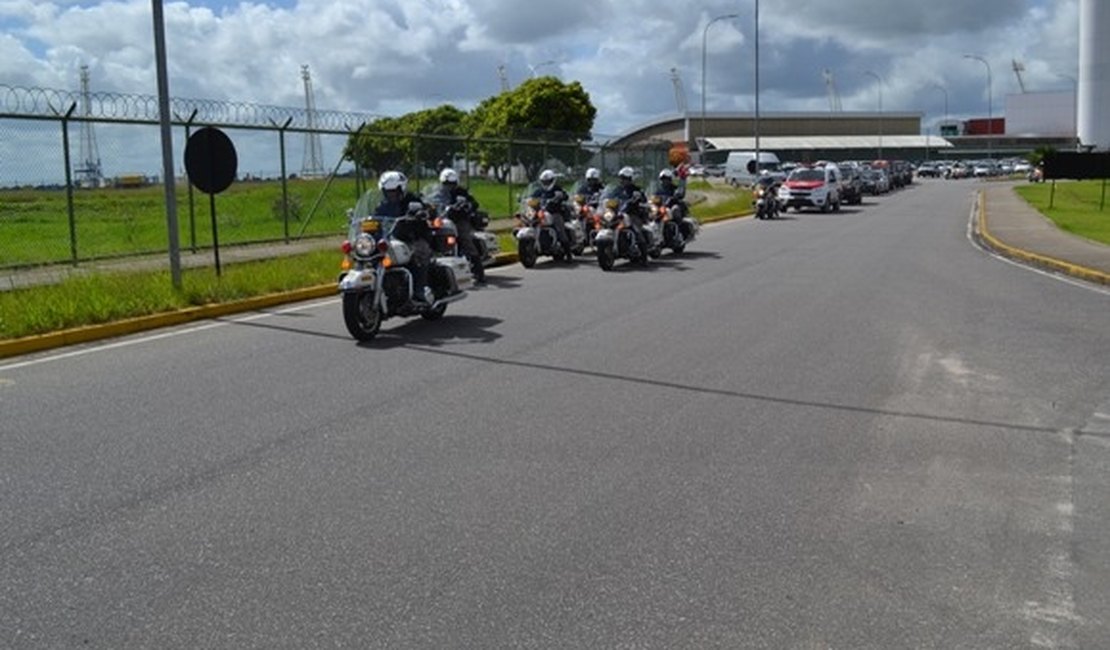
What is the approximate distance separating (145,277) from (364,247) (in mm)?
4908

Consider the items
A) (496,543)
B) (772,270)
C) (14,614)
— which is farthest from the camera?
(772,270)

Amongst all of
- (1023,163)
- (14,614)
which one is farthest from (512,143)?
(1023,163)

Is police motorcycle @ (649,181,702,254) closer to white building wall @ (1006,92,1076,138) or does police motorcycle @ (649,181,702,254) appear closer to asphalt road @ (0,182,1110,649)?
asphalt road @ (0,182,1110,649)

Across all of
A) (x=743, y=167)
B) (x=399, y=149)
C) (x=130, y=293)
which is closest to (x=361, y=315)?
(x=130, y=293)

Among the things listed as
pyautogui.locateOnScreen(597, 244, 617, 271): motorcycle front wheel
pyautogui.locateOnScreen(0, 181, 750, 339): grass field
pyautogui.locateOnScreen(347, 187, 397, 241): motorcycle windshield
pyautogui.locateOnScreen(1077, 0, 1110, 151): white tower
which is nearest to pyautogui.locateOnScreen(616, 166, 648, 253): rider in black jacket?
pyautogui.locateOnScreen(597, 244, 617, 271): motorcycle front wheel

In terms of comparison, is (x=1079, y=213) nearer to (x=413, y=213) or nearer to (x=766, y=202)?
(x=766, y=202)

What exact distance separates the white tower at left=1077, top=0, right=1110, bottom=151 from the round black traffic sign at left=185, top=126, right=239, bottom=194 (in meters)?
120

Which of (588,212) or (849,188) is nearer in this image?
(588,212)

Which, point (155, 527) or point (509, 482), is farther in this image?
point (509, 482)

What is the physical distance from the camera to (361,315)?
1124 centimetres

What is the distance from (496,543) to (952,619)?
6.62 ft

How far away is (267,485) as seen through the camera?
6.25m

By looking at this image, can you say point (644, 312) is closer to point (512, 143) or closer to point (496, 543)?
point (496, 543)

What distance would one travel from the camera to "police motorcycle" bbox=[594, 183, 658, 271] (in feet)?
63.0
